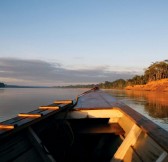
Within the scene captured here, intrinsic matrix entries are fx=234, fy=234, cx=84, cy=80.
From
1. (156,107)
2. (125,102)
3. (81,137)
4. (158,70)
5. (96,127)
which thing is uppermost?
(158,70)

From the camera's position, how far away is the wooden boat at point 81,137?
2.86 meters

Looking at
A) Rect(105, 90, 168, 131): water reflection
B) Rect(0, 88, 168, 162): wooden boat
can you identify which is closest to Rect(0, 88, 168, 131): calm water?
Rect(105, 90, 168, 131): water reflection

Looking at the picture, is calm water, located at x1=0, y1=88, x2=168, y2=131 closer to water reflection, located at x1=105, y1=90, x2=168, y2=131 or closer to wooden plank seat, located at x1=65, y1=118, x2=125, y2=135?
water reflection, located at x1=105, y1=90, x2=168, y2=131

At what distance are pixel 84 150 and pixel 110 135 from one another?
0.79m

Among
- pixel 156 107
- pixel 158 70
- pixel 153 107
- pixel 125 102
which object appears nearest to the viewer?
pixel 153 107

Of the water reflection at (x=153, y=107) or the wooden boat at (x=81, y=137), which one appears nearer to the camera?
the wooden boat at (x=81, y=137)

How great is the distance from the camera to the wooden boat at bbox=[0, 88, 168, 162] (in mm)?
2861

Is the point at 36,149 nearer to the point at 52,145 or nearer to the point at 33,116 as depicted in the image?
the point at 33,116

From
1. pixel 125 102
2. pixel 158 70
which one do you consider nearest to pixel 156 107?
pixel 125 102

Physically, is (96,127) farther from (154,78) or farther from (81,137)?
(154,78)

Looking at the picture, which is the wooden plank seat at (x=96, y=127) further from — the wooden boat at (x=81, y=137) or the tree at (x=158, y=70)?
the tree at (x=158, y=70)

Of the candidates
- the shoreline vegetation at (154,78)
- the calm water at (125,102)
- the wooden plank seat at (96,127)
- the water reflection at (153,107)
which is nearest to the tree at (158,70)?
the shoreline vegetation at (154,78)

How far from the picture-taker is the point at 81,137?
627 cm

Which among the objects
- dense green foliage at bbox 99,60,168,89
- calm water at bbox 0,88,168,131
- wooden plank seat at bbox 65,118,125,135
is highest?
dense green foliage at bbox 99,60,168,89
